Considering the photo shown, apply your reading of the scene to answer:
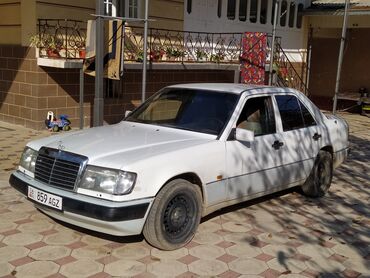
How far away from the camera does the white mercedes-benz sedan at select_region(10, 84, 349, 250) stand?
4270 mm

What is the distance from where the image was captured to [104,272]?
13.5 feet

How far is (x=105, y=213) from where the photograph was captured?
13.6ft

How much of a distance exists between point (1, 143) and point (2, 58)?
2950 millimetres

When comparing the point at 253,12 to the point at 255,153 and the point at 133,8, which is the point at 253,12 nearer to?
the point at 133,8

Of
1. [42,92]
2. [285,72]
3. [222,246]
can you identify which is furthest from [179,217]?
[285,72]

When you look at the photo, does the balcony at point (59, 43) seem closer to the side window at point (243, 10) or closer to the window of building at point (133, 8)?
the window of building at point (133, 8)

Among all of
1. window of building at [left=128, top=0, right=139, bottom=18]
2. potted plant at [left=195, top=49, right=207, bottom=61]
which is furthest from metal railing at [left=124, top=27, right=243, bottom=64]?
window of building at [left=128, top=0, right=139, bottom=18]

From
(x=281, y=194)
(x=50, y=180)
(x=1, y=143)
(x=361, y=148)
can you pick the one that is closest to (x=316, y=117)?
(x=281, y=194)

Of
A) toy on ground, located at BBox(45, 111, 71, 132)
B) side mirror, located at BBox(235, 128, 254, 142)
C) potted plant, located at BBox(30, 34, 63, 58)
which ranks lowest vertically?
toy on ground, located at BBox(45, 111, 71, 132)

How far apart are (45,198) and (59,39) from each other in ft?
20.9

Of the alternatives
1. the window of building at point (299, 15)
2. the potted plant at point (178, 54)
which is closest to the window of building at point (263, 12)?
the window of building at point (299, 15)

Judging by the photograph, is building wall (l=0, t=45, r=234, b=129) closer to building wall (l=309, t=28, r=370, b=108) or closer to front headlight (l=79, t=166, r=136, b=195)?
front headlight (l=79, t=166, r=136, b=195)

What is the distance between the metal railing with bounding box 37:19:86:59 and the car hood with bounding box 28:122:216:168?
479 cm

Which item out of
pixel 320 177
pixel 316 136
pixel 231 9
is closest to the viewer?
pixel 316 136
